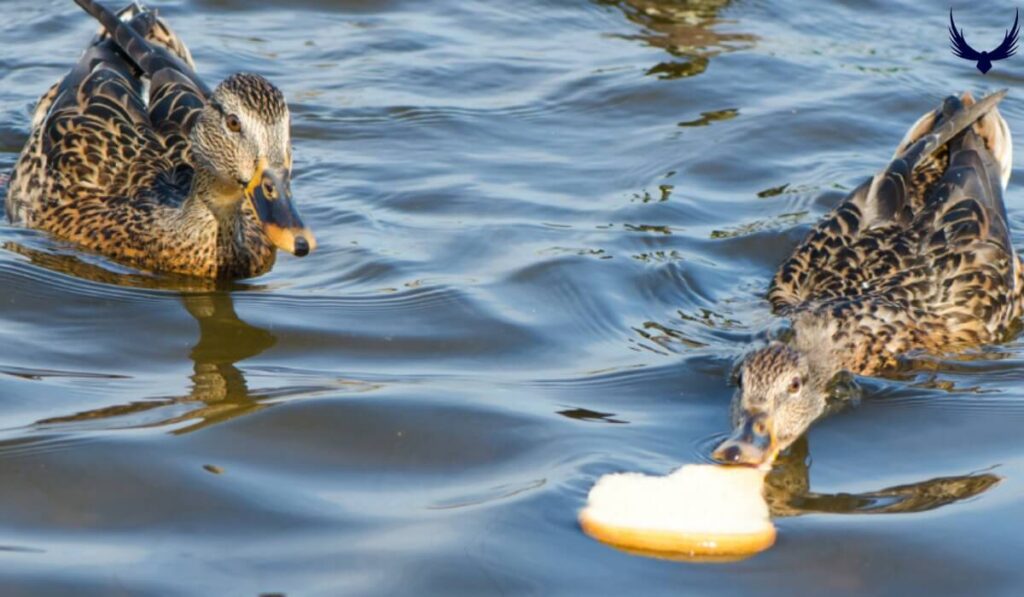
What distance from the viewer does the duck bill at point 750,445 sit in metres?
6.34

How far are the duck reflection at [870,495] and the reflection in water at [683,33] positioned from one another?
621 cm

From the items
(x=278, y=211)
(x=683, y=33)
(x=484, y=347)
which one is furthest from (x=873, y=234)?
(x=683, y=33)

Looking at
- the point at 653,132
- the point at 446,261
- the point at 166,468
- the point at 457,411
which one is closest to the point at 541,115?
the point at 653,132

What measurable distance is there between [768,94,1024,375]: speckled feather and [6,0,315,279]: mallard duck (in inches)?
97.8

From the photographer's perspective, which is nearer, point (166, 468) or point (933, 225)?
point (166, 468)

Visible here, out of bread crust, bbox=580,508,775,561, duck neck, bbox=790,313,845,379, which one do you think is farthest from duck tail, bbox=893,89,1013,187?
bread crust, bbox=580,508,775,561

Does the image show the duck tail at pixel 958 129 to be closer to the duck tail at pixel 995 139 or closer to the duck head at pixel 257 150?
the duck tail at pixel 995 139

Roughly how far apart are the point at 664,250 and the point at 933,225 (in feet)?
4.54

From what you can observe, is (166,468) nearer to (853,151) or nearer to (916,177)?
(916,177)

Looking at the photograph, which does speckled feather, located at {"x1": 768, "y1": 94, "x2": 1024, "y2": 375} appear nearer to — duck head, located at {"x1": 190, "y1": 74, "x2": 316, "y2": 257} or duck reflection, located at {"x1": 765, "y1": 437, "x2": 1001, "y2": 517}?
duck reflection, located at {"x1": 765, "y1": 437, "x2": 1001, "y2": 517}

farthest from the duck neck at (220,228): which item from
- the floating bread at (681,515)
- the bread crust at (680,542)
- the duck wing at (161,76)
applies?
the bread crust at (680,542)

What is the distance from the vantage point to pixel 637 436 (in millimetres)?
6812

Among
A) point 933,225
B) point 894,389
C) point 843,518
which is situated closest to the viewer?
point 843,518

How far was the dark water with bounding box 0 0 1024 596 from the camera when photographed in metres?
5.79
